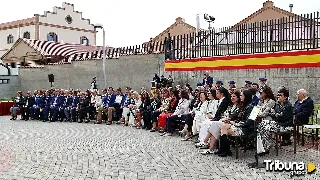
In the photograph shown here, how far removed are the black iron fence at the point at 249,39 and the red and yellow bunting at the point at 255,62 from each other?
0.24 m

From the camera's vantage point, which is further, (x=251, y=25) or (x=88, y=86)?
(x=88, y=86)

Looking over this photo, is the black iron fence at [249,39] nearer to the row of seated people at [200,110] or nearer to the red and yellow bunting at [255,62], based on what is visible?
the red and yellow bunting at [255,62]

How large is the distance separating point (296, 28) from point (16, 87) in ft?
70.8

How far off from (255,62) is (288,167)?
26.8 feet

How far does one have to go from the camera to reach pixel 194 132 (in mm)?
10234

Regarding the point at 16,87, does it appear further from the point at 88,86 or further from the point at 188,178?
the point at 188,178

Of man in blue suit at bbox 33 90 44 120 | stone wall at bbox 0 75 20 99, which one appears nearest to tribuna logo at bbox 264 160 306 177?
man in blue suit at bbox 33 90 44 120

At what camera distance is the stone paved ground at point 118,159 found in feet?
22.0

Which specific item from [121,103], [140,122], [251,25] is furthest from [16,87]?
[251,25]

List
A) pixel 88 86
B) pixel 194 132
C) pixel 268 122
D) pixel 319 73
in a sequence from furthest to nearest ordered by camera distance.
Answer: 1. pixel 88 86
2. pixel 319 73
3. pixel 194 132
4. pixel 268 122

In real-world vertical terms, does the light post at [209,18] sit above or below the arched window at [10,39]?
below

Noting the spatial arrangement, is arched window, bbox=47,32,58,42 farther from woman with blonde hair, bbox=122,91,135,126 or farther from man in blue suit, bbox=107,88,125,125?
woman with blonde hair, bbox=122,91,135,126

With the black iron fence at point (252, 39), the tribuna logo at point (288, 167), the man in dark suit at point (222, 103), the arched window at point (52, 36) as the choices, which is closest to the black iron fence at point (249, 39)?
the black iron fence at point (252, 39)

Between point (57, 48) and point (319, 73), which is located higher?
point (57, 48)
